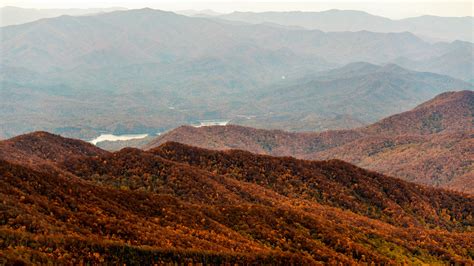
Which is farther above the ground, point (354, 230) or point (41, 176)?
point (41, 176)

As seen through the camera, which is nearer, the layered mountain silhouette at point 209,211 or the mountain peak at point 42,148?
the layered mountain silhouette at point 209,211

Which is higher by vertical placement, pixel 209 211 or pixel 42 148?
pixel 209 211

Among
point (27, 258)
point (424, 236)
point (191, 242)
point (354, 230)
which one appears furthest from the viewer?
point (424, 236)

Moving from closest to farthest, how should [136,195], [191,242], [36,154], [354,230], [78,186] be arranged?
[191,242], [78,186], [136,195], [354,230], [36,154]

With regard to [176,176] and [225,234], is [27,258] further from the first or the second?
[176,176]

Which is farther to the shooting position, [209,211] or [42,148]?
[42,148]

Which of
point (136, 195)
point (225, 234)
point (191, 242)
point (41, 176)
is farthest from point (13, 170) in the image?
point (225, 234)

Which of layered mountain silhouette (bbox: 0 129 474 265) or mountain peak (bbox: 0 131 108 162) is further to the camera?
mountain peak (bbox: 0 131 108 162)

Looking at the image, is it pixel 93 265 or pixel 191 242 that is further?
pixel 191 242
